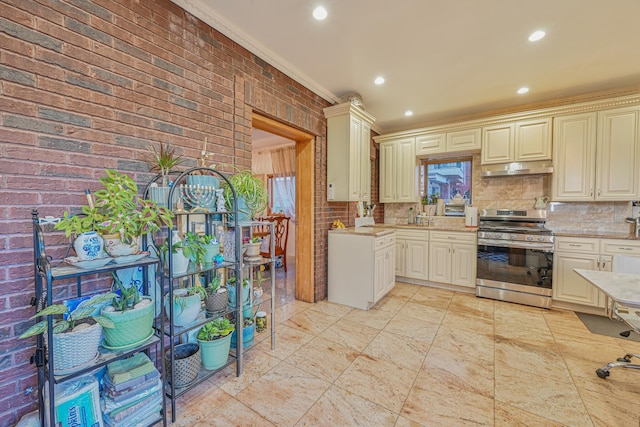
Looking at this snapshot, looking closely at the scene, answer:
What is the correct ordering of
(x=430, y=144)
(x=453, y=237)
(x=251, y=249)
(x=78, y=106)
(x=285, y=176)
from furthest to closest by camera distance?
(x=285, y=176) → (x=430, y=144) → (x=453, y=237) → (x=251, y=249) → (x=78, y=106)

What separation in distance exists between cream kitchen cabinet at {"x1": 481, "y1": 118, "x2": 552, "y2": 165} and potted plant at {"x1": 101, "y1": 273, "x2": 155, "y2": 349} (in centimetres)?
426

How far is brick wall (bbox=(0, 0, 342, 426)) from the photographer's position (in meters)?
1.19

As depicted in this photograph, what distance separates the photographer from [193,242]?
1.58 m

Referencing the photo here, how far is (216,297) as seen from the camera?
5.77 feet

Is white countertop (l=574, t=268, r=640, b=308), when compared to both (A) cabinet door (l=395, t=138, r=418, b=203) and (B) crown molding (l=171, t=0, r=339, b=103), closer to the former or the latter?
(A) cabinet door (l=395, t=138, r=418, b=203)

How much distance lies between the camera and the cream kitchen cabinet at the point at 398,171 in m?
4.25

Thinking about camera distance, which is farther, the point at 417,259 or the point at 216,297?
the point at 417,259

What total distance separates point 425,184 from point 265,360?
3.85 m

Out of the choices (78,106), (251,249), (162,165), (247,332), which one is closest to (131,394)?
(247,332)

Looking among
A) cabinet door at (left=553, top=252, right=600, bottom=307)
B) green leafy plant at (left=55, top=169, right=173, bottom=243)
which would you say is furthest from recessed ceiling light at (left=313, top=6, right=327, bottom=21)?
cabinet door at (left=553, top=252, right=600, bottom=307)

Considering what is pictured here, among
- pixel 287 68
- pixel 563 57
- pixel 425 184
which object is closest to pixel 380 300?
pixel 425 184

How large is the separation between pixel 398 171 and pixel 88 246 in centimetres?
→ 412

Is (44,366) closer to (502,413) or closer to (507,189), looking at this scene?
(502,413)

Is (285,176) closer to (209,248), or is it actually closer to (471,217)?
(471,217)
